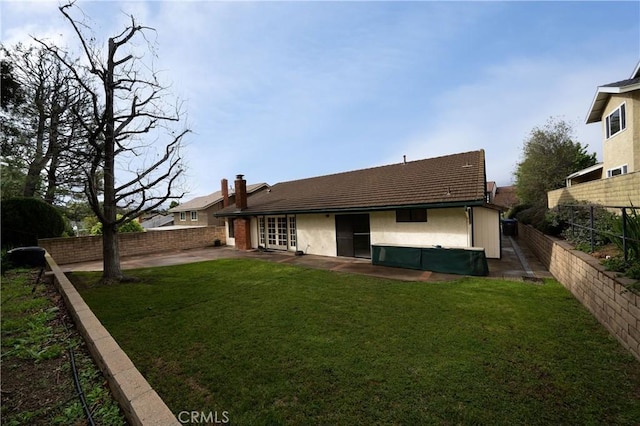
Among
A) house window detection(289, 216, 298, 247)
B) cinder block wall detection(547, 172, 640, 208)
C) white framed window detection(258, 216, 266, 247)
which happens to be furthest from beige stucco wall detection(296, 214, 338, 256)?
cinder block wall detection(547, 172, 640, 208)

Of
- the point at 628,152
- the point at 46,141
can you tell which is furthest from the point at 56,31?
the point at 628,152

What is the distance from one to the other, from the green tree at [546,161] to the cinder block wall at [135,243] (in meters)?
24.9

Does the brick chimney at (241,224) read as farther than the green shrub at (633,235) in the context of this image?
Yes

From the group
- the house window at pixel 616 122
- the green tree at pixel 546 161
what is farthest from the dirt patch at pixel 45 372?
the green tree at pixel 546 161

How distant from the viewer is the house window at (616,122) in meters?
12.8

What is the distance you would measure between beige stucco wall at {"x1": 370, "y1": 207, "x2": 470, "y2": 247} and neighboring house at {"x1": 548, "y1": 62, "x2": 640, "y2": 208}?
417 cm

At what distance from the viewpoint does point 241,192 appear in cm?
1870

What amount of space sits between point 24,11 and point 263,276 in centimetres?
988

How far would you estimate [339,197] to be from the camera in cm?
1450

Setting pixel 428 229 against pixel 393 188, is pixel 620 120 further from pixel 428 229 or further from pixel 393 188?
pixel 428 229

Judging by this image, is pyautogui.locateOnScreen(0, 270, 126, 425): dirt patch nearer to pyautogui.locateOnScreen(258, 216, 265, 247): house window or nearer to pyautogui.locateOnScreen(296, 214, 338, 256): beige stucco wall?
pyautogui.locateOnScreen(296, 214, 338, 256): beige stucco wall

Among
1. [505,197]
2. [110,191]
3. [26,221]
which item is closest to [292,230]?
[110,191]

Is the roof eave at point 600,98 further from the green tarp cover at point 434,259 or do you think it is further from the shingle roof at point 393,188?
the green tarp cover at point 434,259

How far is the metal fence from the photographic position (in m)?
4.58
